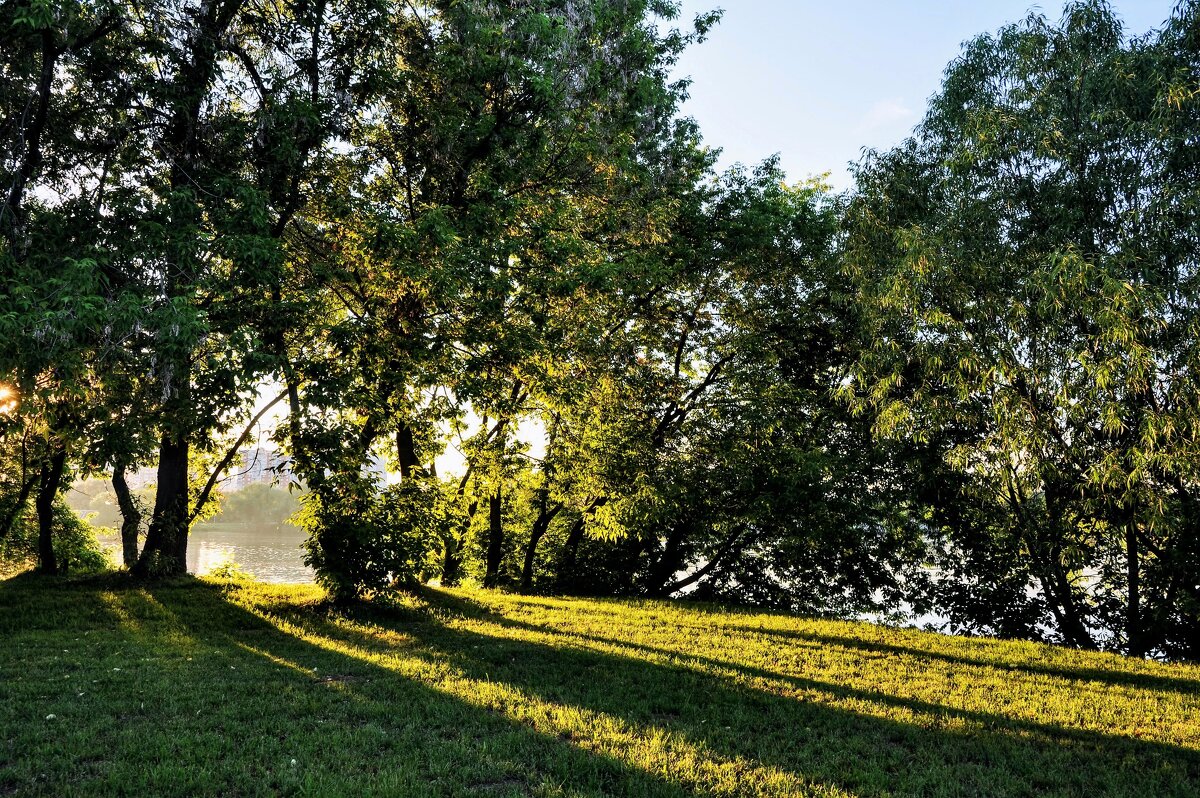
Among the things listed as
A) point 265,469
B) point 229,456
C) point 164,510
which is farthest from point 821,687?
point 229,456

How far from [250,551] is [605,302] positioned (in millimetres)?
57390

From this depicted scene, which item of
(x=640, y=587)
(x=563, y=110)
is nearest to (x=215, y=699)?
(x=563, y=110)

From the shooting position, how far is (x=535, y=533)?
19.5 meters

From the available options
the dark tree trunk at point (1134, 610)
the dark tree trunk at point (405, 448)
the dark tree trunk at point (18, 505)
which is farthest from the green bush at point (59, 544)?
the dark tree trunk at point (1134, 610)

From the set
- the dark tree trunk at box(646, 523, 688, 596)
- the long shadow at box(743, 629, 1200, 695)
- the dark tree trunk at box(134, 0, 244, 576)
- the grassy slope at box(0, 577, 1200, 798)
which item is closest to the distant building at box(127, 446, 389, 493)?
the dark tree trunk at box(134, 0, 244, 576)

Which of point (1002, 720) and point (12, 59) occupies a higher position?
point (12, 59)

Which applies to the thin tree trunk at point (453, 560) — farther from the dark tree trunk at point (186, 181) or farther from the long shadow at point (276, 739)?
the long shadow at point (276, 739)

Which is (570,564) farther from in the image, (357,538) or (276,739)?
(276,739)

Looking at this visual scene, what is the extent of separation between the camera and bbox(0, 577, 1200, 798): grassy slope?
529 centimetres

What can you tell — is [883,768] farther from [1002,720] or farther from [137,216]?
[137,216]

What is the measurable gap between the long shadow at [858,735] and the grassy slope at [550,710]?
3cm

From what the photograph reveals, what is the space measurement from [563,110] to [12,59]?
7953mm

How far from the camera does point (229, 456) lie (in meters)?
16.4

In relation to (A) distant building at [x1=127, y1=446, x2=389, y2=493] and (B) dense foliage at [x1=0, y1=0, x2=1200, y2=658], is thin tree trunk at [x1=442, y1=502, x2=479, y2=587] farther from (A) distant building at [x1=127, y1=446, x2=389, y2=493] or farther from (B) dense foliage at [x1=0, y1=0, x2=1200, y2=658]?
(A) distant building at [x1=127, y1=446, x2=389, y2=493]
